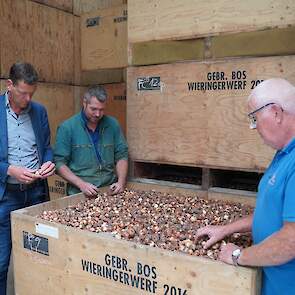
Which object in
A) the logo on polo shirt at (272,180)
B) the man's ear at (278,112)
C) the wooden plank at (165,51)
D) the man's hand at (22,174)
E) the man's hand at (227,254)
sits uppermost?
the wooden plank at (165,51)

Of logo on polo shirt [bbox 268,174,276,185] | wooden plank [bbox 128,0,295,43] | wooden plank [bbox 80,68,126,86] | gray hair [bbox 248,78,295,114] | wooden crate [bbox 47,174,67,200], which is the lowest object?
wooden crate [bbox 47,174,67,200]

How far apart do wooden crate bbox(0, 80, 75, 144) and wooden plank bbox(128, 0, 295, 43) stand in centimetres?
146

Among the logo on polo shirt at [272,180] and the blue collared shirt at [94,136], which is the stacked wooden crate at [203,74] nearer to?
the blue collared shirt at [94,136]

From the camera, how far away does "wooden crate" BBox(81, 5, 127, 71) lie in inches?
172

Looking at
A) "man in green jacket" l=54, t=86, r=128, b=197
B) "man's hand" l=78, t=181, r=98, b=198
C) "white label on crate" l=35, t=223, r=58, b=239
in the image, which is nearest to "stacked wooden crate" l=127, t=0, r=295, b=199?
"man in green jacket" l=54, t=86, r=128, b=197

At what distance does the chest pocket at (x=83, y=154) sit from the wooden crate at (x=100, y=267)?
0.59m

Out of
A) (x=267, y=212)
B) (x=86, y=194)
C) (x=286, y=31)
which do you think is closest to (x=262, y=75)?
(x=286, y=31)

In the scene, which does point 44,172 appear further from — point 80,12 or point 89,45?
point 80,12

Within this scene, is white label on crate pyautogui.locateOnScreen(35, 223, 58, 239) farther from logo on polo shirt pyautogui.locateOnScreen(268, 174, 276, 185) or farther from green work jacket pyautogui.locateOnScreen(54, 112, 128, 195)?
logo on polo shirt pyautogui.locateOnScreen(268, 174, 276, 185)

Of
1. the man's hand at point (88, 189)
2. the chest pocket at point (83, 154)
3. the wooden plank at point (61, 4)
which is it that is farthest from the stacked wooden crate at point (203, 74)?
the wooden plank at point (61, 4)

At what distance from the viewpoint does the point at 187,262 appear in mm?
1985

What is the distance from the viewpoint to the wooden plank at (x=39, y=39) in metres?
4.15

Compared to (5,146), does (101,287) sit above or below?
below

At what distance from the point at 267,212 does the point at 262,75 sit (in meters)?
1.46
